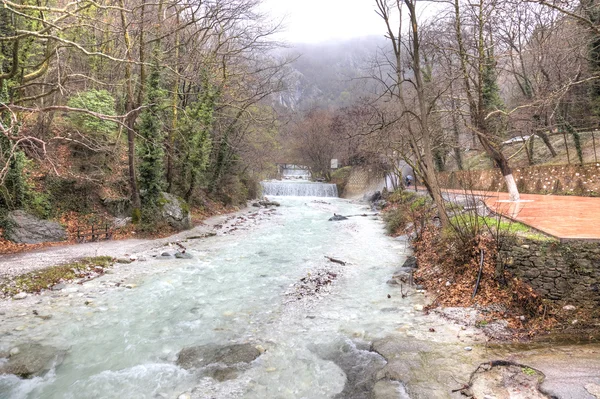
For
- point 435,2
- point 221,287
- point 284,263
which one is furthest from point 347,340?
point 435,2

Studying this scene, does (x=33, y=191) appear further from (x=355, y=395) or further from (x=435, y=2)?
(x=435, y=2)

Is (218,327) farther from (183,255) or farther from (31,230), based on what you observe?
(31,230)

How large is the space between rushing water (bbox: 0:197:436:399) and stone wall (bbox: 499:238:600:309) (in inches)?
75.7

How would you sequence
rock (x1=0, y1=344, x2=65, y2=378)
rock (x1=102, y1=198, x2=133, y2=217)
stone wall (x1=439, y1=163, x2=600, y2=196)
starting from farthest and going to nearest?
rock (x1=102, y1=198, x2=133, y2=217)
stone wall (x1=439, y1=163, x2=600, y2=196)
rock (x1=0, y1=344, x2=65, y2=378)

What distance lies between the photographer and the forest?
8586 millimetres

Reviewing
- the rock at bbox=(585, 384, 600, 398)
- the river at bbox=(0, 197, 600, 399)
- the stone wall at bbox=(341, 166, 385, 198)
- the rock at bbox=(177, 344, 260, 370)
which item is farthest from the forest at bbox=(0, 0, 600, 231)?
the stone wall at bbox=(341, 166, 385, 198)

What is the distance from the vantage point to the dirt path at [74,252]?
7621 mm

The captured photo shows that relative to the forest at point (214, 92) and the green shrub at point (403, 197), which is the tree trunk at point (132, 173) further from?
the green shrub at point (403, 197)

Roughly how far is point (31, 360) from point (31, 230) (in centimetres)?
700

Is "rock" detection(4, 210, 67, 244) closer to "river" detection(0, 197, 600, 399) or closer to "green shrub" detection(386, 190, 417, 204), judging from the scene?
"river" detection(0, 197, 600, 399)

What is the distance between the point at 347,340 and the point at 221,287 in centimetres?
352

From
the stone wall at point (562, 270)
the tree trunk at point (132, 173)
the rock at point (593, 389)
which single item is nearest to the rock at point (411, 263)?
the stone wall at point (562, 270)

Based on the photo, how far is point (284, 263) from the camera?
31.5ft

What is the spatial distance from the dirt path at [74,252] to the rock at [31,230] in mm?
818
